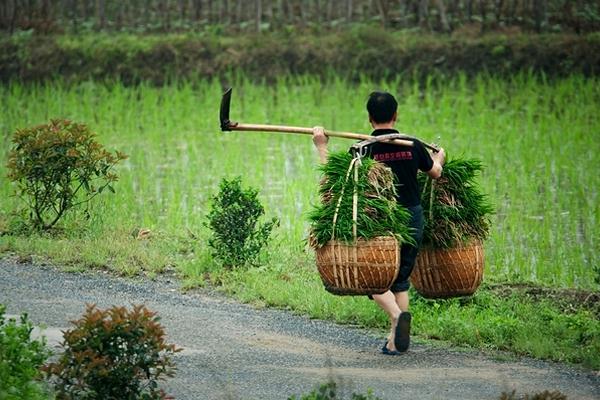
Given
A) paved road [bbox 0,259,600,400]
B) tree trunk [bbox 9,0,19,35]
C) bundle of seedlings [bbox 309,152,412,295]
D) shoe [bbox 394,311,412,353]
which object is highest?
tree trunk [bbox 9,0,19,35]

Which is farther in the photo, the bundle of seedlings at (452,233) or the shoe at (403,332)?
the bundle of seedlings at (452,233)

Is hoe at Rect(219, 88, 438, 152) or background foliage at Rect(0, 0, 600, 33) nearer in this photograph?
hoe at Rect(219, 88, 438, 152)

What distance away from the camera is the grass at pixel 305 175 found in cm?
759

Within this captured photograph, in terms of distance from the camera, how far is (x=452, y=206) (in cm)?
674

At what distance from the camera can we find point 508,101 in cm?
1383

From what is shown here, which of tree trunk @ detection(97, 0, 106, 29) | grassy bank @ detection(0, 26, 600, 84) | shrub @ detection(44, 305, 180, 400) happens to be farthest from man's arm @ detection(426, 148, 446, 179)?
tree trunk @ detection(97, 0, 106, 29)

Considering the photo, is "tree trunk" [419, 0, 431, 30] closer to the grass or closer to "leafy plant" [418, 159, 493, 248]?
the grass

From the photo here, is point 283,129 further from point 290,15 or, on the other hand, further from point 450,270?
point 290,15

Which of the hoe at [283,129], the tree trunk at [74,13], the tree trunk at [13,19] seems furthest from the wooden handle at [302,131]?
the tree trunk at [13,19]

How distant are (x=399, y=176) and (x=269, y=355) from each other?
106 cm

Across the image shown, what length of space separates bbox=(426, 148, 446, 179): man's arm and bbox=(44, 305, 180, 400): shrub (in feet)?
6.43

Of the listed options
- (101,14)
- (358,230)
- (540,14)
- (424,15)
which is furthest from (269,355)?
(101,14)

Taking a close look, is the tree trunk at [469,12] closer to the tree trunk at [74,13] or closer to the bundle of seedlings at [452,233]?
the tree trunk at [74,13]

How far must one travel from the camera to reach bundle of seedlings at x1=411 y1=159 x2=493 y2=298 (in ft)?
22.1
